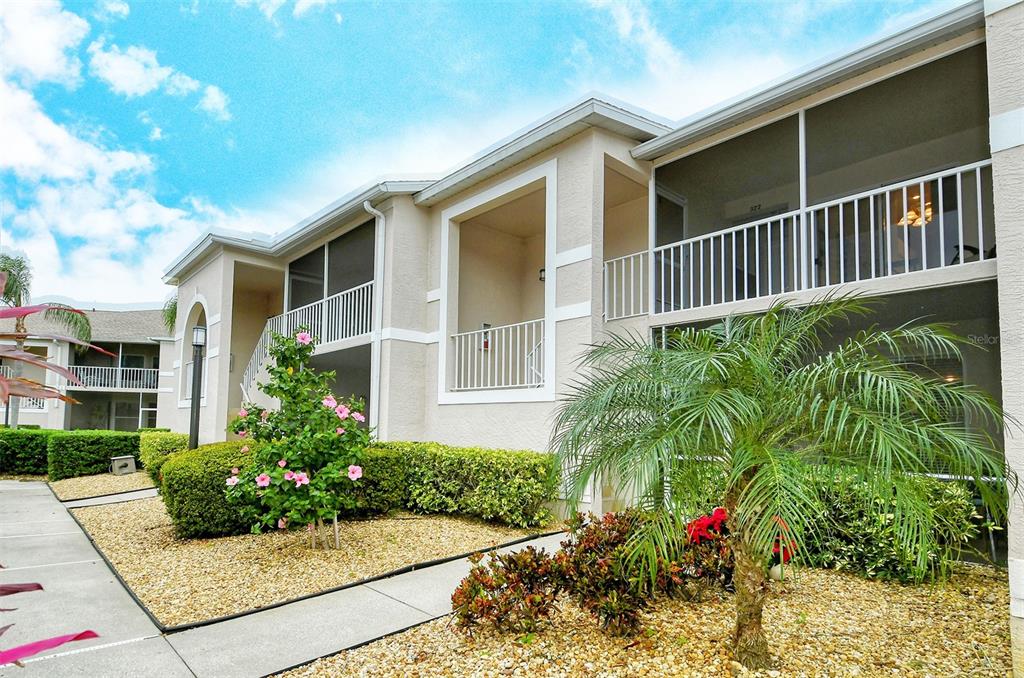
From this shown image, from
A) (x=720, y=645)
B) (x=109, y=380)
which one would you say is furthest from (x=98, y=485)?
(x=109, y=380)

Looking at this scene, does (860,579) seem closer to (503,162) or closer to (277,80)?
(503,162)

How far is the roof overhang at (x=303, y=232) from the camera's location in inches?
412

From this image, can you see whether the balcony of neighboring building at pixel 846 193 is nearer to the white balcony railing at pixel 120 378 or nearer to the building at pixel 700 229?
the building at pixel 700 229

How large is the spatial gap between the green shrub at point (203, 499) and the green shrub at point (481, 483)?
229cm

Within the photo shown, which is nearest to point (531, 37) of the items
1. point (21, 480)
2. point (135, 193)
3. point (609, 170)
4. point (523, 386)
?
point (609, 170)

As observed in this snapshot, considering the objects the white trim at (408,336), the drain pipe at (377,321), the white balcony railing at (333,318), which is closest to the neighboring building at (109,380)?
the white balcony railing at (333,318)

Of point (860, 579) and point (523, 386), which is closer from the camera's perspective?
point (860, 579)

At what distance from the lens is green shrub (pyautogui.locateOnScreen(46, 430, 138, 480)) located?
14.7m

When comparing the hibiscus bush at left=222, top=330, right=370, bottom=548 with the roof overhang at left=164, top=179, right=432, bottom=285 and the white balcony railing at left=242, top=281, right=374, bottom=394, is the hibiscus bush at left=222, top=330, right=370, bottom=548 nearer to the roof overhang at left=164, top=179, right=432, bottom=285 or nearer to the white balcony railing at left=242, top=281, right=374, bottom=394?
the white balcony railing at left=242, top=281, right=374, bottom=394

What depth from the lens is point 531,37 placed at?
24172 millimetres

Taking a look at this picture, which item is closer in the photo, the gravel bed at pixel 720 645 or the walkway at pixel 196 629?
the gravel bed at pixel 720 645

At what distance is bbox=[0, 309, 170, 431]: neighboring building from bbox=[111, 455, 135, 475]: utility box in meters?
12.6

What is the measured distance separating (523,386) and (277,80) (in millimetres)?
21846

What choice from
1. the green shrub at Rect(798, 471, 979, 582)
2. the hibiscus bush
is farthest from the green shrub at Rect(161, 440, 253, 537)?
the green shrub at Rect(798, 471, 979, 582)
